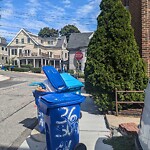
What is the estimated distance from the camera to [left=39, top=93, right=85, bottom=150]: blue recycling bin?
3.86m

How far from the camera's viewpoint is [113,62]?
7.28m

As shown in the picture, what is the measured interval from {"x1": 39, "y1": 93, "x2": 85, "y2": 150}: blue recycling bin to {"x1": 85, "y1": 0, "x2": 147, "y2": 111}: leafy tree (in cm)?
322

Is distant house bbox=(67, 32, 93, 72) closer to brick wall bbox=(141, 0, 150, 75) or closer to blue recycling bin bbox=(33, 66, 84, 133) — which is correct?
brick wall bbox=(141, 0, 150, 75)

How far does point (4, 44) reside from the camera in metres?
68.5

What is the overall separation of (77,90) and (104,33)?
2513 millimetres

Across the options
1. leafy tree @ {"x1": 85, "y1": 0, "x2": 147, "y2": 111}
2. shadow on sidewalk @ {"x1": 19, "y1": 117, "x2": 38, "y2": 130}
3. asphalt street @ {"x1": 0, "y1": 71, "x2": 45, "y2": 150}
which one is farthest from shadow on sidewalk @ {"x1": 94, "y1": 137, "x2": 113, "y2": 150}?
shadow on sidewalk @ {"x1": 19, "y1": 117, "x2": 38, "y2": 130}

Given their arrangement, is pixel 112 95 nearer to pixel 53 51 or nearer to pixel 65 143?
pixel 65 143

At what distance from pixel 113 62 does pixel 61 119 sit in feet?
12.5

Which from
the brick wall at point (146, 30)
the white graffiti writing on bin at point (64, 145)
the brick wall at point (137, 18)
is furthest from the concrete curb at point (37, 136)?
the brick wall at point (137, 18)

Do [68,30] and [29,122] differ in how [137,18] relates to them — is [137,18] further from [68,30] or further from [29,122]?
[68,30]

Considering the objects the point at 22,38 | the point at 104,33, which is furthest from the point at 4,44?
the point at 104,33

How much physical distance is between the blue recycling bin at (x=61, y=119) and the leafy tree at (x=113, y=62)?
3.22 metres

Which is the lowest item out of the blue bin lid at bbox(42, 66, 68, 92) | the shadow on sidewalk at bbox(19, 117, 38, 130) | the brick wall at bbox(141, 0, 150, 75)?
the shadow on sidewalk at bbox(19, 117, 38, 130)

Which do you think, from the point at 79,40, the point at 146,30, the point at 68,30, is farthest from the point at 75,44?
the point at 68,30
